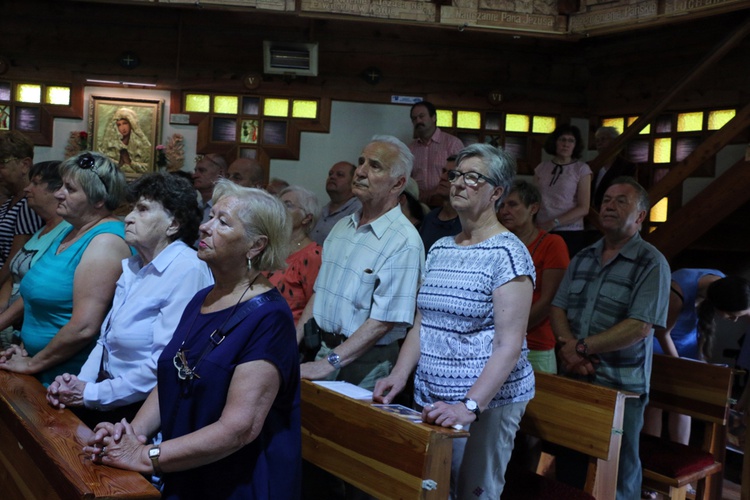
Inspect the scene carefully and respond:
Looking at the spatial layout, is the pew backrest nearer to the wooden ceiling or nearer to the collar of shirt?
the collar of shirt

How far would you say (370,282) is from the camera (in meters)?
3.12

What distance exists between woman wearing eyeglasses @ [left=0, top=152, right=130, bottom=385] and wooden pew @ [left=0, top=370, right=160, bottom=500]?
0.14 m

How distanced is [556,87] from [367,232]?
559cm

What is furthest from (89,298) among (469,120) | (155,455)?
(469,120)

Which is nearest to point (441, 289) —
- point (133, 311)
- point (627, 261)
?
point (133, 311)

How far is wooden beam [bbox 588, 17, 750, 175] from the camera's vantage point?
20.8 ft

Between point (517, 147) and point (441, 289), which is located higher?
point (517, 147)

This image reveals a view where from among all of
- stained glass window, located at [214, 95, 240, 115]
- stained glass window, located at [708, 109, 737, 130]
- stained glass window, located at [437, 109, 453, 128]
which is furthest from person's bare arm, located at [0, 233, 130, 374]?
stained glass window, located at [708, 109, 737, 130]

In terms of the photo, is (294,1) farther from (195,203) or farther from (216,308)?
(216,308)

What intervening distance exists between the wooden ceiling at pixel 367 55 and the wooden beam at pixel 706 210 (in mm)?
1316

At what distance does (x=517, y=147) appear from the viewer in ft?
27.1

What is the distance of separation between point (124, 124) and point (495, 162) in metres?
5.69

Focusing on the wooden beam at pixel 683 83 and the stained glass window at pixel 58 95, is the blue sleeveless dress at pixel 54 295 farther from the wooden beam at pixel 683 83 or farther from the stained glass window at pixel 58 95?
the stained glass window at pixel 58 95

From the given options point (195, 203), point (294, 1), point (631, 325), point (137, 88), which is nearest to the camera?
point (195, 203)
